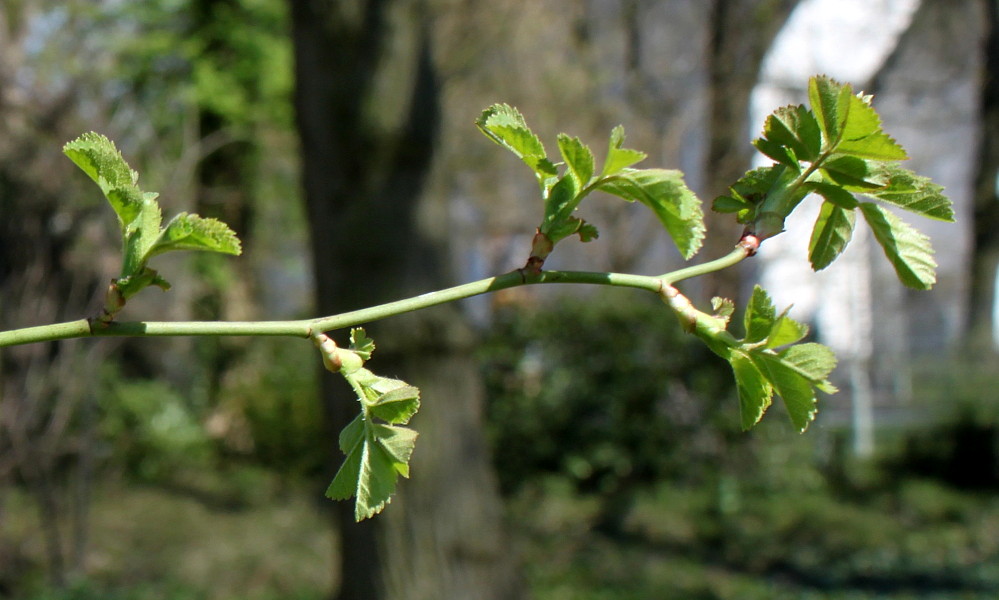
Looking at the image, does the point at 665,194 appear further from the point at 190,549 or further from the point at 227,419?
the point at 227,419

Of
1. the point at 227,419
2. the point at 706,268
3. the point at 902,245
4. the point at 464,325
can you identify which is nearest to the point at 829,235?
the point at 902,245

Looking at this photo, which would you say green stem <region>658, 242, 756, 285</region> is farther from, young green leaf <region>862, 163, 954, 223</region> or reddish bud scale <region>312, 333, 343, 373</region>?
reddish bud scale <region>312, 333, 343, 373</region>

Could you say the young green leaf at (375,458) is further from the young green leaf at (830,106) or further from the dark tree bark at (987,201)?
the dark tree bark at (987,201)

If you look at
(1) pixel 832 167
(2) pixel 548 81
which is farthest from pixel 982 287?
(1) pixel 832 167

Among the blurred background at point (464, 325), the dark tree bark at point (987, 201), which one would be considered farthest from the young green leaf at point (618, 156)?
the dark tree bark at point (987, 201)

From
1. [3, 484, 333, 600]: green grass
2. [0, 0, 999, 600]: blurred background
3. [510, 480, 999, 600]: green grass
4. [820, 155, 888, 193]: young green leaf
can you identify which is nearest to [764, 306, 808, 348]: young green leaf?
[820, 155, 888, 193]: young green leaf
